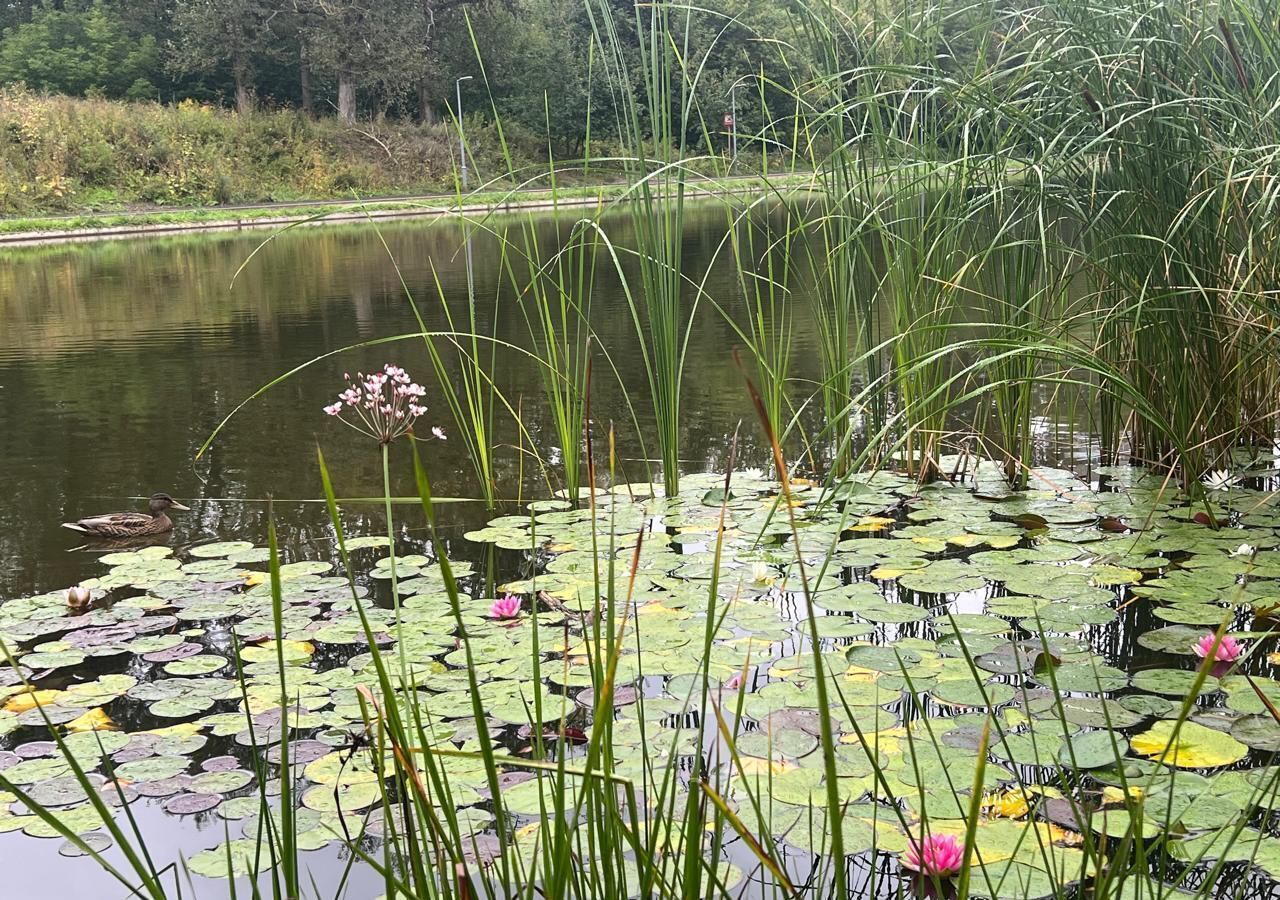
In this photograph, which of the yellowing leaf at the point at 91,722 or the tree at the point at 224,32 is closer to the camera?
the yellowing leaf at the point at 91,722

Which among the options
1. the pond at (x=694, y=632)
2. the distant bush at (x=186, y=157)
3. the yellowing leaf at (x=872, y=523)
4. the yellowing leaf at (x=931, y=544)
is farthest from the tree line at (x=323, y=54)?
the yellowing leaf at (x=931, y=544)

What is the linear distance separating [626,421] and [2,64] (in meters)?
24.8

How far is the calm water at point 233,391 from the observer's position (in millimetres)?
3244

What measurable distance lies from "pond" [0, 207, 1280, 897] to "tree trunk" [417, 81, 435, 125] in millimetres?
20851

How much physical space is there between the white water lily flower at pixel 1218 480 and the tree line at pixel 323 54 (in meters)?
19.2

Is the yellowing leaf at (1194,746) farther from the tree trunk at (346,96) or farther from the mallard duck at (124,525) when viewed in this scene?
the tree trunk at (346,96)

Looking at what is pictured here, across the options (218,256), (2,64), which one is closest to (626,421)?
(218,256)

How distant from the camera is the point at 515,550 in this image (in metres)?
2.63

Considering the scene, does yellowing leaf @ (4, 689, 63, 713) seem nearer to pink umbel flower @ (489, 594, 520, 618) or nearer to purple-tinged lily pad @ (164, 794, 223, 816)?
purple-tinged lily pad @ (164, 794, 223, 816)

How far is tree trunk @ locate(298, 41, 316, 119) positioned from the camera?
23031 millimetres

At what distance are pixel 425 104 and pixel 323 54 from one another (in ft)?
8.03

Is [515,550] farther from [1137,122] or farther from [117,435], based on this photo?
[117,435]

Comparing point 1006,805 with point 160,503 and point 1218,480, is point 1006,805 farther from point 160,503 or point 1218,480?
point 160,503

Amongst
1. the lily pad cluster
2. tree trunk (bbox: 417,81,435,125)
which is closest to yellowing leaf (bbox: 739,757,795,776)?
the lily pad cluster
